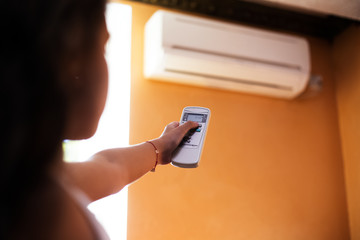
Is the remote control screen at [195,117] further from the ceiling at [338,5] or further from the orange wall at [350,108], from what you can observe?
the orange wall at [350,108]

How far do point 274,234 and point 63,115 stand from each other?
208 centimetres

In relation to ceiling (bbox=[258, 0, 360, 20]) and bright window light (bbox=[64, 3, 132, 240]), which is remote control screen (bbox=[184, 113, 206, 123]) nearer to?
bright window light (bbox=[64, 3, 132, 240])

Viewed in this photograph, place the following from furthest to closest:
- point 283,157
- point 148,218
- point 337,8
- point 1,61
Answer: point 283,157 < point 148,218 < point 337,8 < point 1,61

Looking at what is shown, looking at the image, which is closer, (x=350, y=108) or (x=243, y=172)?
(x=243, y=172)

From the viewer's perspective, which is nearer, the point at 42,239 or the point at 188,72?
the point at 42,239

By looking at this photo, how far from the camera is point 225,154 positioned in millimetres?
2156

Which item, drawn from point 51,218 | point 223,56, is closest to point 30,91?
point 51,218

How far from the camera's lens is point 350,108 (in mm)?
2451

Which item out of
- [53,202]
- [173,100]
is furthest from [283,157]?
[53,202]

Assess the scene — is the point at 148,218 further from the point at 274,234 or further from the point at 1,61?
the point at 1,61

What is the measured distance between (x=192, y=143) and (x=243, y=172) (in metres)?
1.38

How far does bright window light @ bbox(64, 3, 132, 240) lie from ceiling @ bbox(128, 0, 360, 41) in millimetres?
244

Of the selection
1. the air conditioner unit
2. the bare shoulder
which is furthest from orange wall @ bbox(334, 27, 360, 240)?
the bare shoulder

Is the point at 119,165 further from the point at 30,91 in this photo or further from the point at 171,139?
the point at 30,91
